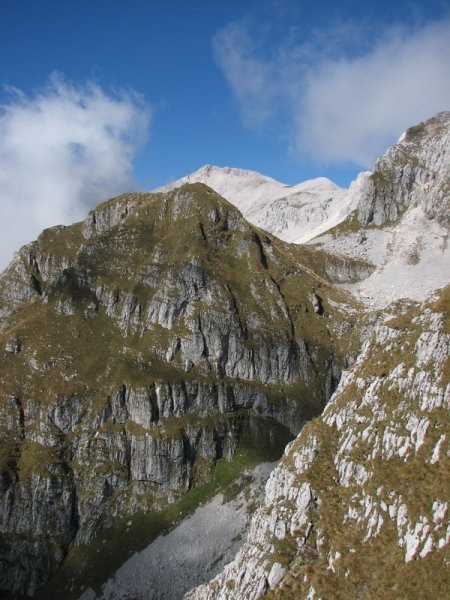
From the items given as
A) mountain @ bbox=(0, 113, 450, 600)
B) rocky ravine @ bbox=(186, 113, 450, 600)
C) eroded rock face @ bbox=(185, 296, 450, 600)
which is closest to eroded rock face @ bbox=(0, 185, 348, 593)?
mountain @ bbox=(0, 113, 450, 600)

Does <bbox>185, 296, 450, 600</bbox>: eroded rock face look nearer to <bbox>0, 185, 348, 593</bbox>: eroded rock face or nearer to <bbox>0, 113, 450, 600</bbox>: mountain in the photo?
<bbox>0, 113, 450, 600</bbox>: mountain

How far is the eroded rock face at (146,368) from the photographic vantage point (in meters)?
112

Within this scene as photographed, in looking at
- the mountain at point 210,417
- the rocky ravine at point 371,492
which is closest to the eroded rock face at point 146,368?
the mountain at point 210,417

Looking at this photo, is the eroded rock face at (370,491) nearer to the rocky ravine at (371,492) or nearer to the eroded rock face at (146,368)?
the rocky ravine at (371,492)

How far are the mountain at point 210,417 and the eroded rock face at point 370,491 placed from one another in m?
0.20

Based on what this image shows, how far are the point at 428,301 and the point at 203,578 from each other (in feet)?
203

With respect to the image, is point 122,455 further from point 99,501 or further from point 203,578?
point 203,578

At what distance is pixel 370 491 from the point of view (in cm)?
5066

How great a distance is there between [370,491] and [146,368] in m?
84.9

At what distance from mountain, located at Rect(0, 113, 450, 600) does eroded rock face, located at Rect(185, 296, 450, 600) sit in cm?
20

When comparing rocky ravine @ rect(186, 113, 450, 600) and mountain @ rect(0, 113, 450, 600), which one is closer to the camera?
rocky ravine @ rect(186, 113, 450, 600)

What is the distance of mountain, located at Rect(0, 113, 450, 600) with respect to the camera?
5012 centimetres

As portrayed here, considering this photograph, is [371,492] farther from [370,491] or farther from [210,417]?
[210,417]

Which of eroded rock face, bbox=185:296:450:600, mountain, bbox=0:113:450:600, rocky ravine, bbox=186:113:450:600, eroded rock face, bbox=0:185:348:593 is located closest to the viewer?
rocky ravine, bbox=186:113:450:600
